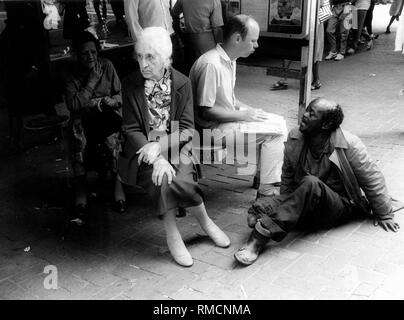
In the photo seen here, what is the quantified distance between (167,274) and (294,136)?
4.40ft

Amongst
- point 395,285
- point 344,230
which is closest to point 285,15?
point 344,230

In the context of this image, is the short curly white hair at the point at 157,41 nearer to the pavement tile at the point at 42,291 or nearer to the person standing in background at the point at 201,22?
the pavement tile at the point at 42,291

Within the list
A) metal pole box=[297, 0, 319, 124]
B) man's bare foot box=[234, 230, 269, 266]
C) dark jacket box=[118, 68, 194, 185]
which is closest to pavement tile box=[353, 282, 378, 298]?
man's bare foot box=[234, 230, 269, 266]

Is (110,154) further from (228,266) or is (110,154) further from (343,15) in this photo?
(343,15)

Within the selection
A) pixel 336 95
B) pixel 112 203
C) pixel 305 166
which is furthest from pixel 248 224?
pixel 336 95

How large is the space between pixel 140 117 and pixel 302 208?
128 cm

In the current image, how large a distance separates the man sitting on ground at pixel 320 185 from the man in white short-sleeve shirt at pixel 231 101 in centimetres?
21

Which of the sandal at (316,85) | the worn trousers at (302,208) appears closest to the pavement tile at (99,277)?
the worn trousers at (302,208)

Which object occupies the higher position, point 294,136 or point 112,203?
point 294,136

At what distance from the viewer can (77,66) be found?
13.9ft

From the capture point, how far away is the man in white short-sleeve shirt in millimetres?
3795

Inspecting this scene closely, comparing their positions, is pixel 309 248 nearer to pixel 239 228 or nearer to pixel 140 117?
pixel 239 228

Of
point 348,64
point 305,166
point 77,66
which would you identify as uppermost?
point 77,66
